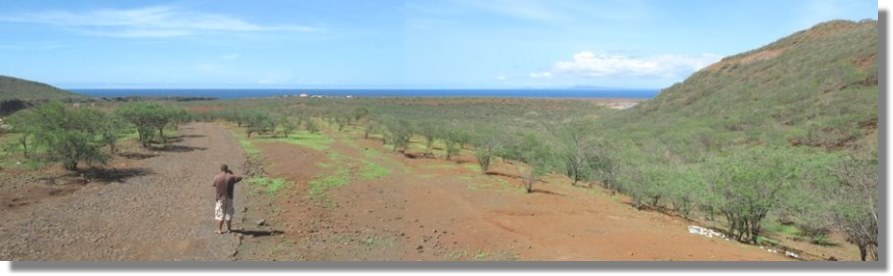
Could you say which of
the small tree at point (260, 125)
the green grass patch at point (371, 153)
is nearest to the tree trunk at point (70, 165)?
the green grass patch at point (371, 153)

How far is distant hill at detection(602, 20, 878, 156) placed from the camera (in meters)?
21.9

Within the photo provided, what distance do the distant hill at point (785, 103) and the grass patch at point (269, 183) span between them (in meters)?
14.7

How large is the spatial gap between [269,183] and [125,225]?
546 centimetres

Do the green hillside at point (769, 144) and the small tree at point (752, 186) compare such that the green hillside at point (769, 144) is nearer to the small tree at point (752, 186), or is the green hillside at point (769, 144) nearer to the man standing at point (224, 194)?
the small tree at point (752, 186)

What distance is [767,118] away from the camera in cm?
2573

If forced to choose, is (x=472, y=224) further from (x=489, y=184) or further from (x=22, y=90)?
(x=22, y=90)

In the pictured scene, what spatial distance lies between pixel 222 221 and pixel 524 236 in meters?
4.43

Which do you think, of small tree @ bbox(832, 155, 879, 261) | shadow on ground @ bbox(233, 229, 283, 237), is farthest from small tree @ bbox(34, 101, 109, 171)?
small tree @ bbox(832, 155, 879, 261)

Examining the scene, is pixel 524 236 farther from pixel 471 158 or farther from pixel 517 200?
pixel 471 158

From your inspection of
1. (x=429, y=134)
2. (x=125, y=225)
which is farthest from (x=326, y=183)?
(x=429, y=134)

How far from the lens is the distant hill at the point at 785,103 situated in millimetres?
21875

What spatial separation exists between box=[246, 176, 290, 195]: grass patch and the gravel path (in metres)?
0.60

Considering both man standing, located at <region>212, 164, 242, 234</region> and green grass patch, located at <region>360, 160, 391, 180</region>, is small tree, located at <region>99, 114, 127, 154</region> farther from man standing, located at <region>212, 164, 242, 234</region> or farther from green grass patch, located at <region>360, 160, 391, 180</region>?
man standing, located at <region>212, 164, 242, 234</region>

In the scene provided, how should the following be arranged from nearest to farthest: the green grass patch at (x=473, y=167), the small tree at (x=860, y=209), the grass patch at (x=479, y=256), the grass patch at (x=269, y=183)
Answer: the grass patch at (x=479, y=256), the small tree at (x=860, y=209), the grass patch at (x=269, y=183), the green grass patch at (x=473, y=167)
